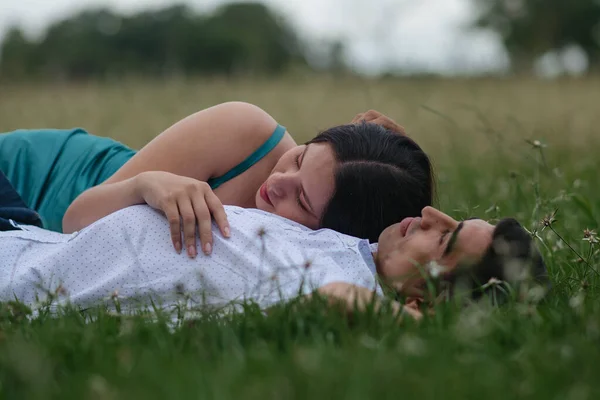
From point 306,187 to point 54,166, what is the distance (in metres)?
1.45

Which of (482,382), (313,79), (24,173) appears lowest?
(313,79)

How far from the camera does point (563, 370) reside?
1598 mm

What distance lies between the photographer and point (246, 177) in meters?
3.17

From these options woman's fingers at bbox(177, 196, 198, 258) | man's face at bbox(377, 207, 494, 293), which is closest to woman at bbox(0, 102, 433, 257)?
woman's fingers at bbox(177, 196, 198, 258)

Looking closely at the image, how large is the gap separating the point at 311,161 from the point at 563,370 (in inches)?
48.4

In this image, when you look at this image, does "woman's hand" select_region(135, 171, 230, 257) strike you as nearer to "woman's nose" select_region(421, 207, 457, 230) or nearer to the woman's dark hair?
the woman's dark hair

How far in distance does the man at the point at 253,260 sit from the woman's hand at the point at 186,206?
4 cm

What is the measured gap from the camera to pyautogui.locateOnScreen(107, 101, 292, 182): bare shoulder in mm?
3066

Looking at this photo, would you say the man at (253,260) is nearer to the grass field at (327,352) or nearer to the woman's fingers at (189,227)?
the woman's fingers at (189,227)

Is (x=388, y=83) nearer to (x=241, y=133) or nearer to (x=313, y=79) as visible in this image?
(x=313, y=79)

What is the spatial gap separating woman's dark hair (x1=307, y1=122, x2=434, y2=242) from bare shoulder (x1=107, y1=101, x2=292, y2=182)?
0.50m

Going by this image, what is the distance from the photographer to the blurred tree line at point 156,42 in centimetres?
3884

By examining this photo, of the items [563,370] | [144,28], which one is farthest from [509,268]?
[144,28]

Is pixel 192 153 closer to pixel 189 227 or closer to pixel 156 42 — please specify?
pixel 189 227
